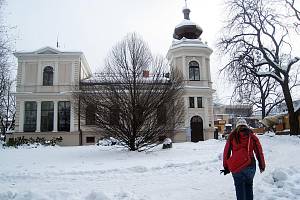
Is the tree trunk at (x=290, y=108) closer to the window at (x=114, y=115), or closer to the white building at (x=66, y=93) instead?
the window at (x=114, y=115)

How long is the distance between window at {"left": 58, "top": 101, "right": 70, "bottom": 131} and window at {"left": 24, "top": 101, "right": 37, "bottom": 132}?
2.81 metres

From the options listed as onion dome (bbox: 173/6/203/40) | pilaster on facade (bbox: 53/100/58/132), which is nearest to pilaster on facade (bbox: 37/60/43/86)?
pilaster on facade (bbox: 53/100/58/132)

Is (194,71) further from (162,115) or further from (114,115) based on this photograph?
(114,115)

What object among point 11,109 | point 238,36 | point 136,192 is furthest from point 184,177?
point 11,109

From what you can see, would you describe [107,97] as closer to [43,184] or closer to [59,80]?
[43,184]

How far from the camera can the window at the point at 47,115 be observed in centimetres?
3897

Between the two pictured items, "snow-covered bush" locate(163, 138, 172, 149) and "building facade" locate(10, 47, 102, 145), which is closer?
"snow-covered bush" locate(163, 138, 172, 149)

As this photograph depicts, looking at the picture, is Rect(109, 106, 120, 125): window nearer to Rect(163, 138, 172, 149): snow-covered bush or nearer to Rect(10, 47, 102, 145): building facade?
Rect(163, 138, 172, 149): snow-covered bush

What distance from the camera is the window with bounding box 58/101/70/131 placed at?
128 ft

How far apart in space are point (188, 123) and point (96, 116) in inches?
878

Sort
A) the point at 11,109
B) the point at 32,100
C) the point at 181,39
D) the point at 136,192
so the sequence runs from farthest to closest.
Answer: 1. the point at 11,109
2. the point at 181,39
3. the point at 32,100
4. the point at 136,192

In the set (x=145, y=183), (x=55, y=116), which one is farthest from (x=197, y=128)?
(x=145, y=183)

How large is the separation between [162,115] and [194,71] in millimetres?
24259

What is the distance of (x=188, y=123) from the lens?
132 feet
